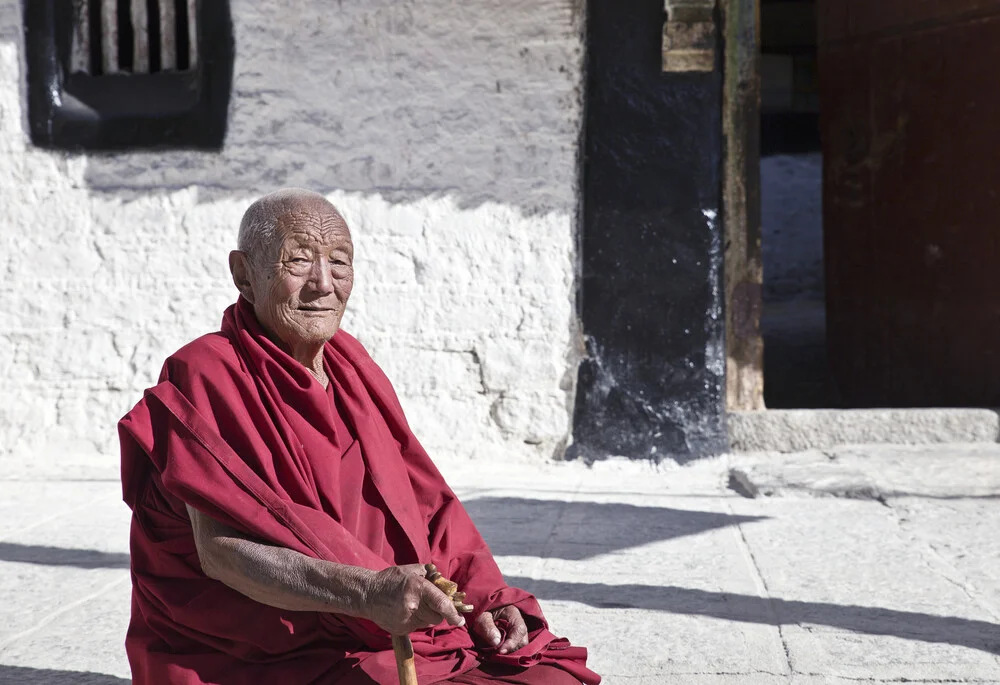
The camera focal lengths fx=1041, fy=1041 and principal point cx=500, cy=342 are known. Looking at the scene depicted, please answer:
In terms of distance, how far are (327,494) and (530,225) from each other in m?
3.52

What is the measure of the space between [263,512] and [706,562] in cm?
220

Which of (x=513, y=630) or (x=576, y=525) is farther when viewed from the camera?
(x=576, y=525)

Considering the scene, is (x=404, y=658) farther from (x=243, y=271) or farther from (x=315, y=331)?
(x=243, y=271)

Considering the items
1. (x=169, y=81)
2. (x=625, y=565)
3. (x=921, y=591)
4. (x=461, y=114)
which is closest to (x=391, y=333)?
(x=461, y=114)

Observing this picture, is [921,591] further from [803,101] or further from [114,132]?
[803,101]

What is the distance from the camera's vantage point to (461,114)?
5.20m

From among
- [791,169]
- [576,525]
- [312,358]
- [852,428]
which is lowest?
[576,525]

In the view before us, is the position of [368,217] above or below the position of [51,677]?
above

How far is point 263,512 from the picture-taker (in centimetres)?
172

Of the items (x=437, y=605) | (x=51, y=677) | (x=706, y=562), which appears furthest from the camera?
(x=706, y=562)

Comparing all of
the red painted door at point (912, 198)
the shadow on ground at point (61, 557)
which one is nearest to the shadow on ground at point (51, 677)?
the shadow on ground at point (61, 557)

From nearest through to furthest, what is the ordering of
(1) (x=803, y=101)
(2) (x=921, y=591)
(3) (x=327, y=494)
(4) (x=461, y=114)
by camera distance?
1. (3) (x=327, y=494)
2. (2) (x=921, y=591)
3. (4) (x=461, y=114)
4. (1) (x=803, y=101)

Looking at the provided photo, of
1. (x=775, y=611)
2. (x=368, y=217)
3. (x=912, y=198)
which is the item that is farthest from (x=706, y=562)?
(x=912, y=198)

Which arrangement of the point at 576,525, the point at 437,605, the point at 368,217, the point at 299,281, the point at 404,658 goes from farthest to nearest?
the point at 368,217 < the point at 576,525 < the point at 299,281 < the point at 404,658 < the point at 437,605
